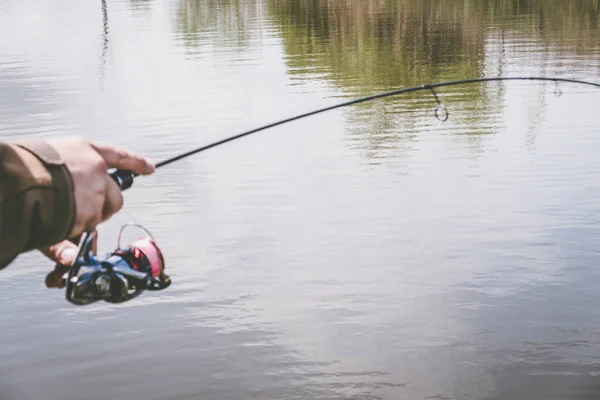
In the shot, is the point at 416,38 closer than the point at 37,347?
No

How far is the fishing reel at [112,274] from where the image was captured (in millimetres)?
4379

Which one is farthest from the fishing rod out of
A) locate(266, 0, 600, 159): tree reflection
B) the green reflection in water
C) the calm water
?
locate(266, 0, 600, 159): tree reflection

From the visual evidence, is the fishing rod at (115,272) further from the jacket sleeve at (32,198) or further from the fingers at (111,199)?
the jacket sleeve at (32,198)

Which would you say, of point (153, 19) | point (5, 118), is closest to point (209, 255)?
point (5, 118)

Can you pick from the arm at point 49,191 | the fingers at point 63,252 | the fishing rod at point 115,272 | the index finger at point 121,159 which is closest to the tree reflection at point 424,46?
the fishing rod at point 115,272

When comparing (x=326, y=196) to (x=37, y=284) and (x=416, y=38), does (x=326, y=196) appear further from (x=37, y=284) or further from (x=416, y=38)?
(x=416, y=38)

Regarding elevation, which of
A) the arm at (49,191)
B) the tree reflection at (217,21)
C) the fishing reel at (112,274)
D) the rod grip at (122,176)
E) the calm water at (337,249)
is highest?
the arm at (49,191)

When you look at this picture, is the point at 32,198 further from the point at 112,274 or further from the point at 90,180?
the point at 112,274

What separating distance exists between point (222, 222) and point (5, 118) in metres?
15.0

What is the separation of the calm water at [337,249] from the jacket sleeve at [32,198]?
672 centimetres

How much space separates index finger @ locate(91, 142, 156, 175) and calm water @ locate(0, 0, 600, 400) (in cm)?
614

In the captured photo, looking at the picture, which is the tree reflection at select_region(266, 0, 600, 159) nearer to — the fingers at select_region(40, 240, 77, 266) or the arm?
the fingers at select_region(40, 240, 77, 266)

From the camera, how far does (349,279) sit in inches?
516

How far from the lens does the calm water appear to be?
404 inches
